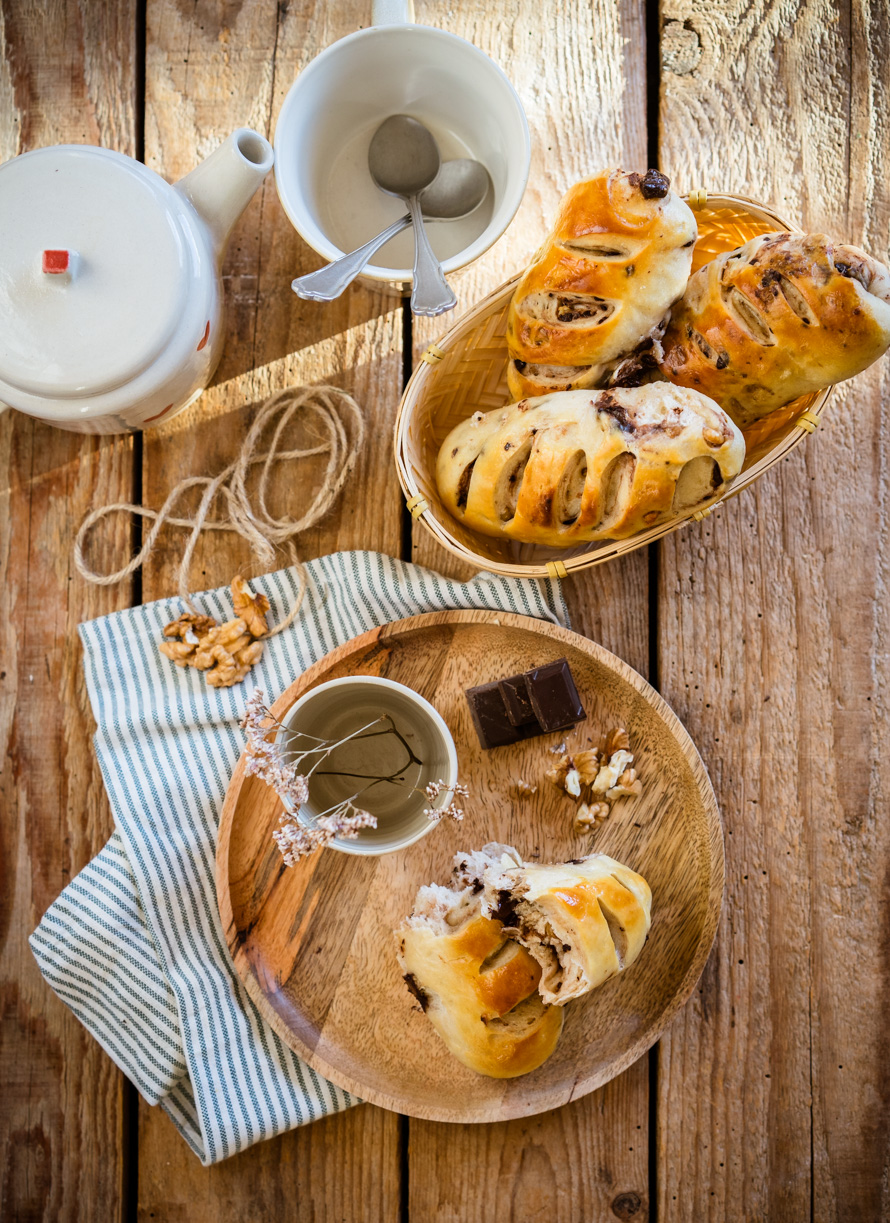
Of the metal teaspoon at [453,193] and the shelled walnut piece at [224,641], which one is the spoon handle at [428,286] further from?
the shelled walnut piece at [224,641]

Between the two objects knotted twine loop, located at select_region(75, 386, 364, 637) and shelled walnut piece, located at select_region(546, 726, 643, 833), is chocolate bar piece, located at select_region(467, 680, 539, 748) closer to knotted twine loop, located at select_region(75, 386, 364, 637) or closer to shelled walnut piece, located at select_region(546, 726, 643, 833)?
shelled walnut piece, located at select_region(546, 726, 643, 833)

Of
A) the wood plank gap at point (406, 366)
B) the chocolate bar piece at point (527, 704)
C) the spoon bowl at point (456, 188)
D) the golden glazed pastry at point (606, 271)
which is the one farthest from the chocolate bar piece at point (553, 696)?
the spoon bowl at point (456, 188)

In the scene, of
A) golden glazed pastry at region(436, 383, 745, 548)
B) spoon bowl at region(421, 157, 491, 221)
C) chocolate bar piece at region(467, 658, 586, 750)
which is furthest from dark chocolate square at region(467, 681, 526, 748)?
spoon bowl at region(421, 157, 491, 221)

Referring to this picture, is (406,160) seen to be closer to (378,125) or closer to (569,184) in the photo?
(378,125)

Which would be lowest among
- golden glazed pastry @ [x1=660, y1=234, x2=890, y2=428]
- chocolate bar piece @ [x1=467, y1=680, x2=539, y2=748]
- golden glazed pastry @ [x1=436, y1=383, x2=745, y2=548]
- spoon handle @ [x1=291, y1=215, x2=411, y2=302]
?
chocolate bar piece @ [x1=467, y1=680, x2=539, y2=748]

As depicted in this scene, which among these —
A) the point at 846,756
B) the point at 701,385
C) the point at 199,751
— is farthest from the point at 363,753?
the point at 846,756
